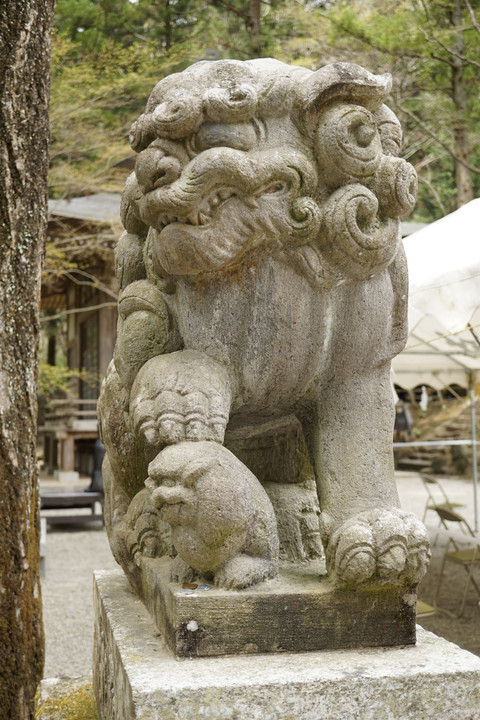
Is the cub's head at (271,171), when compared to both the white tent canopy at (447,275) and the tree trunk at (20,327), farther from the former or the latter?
the white tent canopy at (447,275)

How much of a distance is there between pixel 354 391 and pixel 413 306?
300cm

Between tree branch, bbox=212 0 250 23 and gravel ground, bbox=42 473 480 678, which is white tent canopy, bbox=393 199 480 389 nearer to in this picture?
gravel ground, bbox=42 473 480 678

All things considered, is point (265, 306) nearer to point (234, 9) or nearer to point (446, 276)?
point (446, 276)

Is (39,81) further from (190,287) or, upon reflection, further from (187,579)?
(187,579)

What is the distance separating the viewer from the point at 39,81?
9.21ft

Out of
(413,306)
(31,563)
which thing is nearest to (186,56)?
(413,306)

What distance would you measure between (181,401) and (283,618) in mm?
487

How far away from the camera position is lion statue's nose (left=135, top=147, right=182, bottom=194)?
1521 millimetres

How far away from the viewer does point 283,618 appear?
1.51m

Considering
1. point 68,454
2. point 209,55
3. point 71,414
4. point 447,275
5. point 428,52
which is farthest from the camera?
point 68,454

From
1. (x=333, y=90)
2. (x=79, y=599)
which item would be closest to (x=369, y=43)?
(x=79, y=599)

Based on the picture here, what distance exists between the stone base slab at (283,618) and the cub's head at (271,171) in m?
0.66

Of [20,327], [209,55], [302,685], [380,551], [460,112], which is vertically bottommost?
[302,685]

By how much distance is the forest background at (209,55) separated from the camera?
8.91 m
